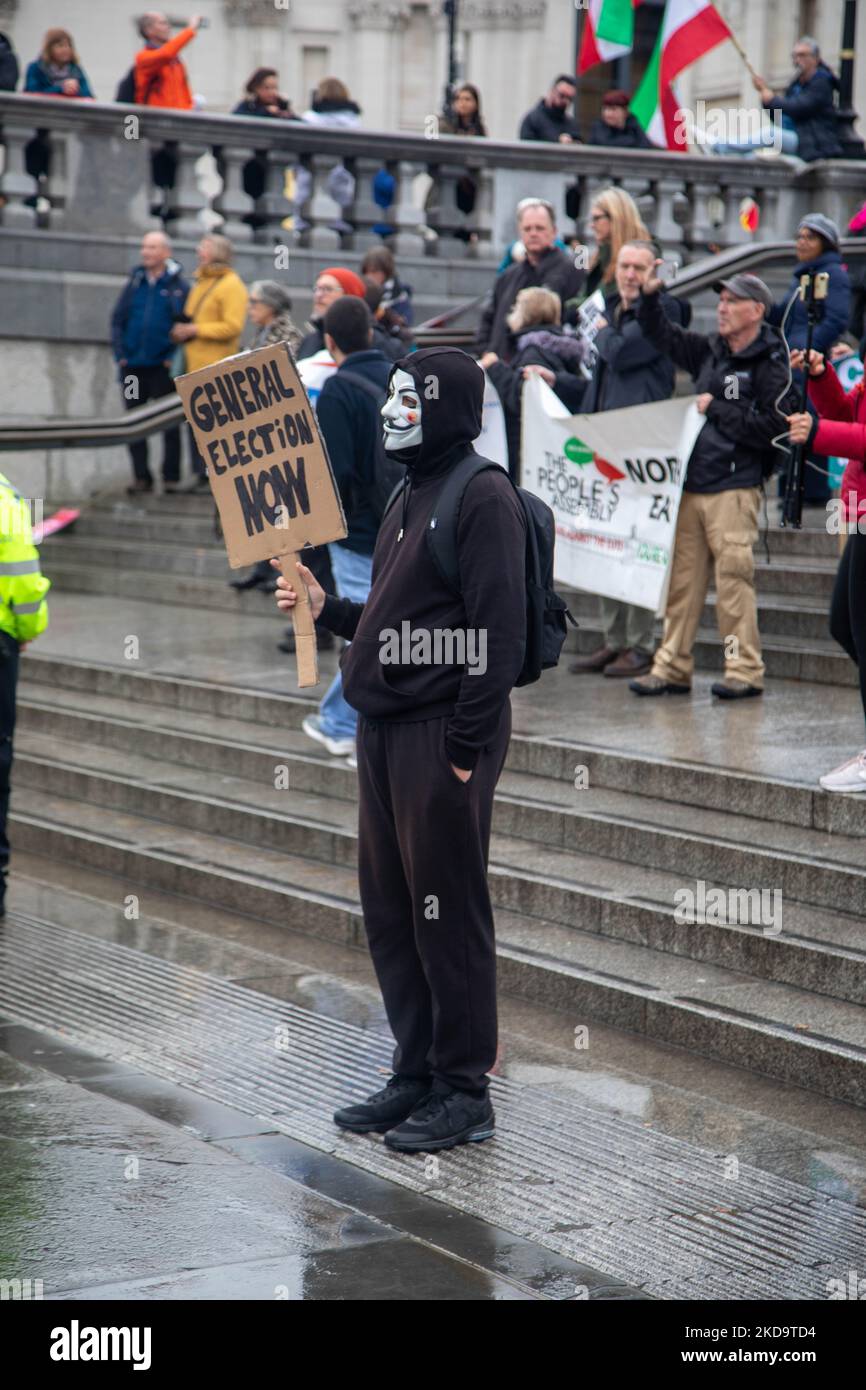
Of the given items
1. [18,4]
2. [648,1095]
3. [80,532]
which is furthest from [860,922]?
[18,4]

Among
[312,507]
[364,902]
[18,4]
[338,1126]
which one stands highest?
[18,4]

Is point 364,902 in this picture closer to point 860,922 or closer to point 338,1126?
point 338,1126

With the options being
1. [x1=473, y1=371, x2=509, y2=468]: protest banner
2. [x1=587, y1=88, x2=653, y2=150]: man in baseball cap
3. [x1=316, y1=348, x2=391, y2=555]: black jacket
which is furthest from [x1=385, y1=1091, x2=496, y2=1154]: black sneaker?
[x1=587, y1=88, x2=653, y2=150]: man in baseball cap

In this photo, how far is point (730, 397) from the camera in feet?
29.2

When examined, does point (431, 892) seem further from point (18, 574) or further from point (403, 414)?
point (18, 574)

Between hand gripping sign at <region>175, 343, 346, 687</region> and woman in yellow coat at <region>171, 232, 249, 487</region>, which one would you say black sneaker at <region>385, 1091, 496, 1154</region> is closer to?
hand gripping sign at <region>175, 343, 346, 687</region>

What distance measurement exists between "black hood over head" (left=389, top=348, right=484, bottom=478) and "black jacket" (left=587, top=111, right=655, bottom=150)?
1288cm

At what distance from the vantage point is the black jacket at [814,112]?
17.6 metres

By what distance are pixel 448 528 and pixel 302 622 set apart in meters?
0.55

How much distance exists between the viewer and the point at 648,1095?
5797 mm

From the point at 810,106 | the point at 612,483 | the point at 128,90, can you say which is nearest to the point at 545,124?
the point at 810,106

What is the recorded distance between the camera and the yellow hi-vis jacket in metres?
7.20
